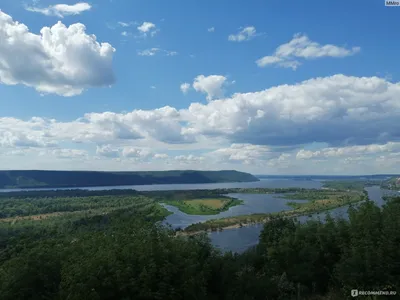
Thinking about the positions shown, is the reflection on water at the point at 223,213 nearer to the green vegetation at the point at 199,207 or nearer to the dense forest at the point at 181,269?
the green vegetation at the point at 199,207

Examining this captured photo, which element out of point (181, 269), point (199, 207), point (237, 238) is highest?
point (181, 269)

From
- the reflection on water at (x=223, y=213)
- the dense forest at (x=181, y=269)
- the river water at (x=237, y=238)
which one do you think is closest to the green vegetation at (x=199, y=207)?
the reflection on water at (x=223, y=213)

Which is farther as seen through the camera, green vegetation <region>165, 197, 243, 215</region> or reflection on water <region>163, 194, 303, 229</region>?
green vegetation <region>165, 197, 243, 215</region>

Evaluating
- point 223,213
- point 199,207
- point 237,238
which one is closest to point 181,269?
point 237,238

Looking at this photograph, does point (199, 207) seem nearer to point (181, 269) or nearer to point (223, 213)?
point (223, 213)

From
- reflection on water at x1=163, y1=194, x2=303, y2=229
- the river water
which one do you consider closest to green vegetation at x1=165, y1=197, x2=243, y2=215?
reflection on water at x1=163, y1=194, x2=303, y2=229

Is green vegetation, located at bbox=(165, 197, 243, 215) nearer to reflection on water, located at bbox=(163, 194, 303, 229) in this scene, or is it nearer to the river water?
reflection on water, located at bbox=(163, 194, 303, 229)

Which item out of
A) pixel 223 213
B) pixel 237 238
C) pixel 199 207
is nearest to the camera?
pixel 237 238

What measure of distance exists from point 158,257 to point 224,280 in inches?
166

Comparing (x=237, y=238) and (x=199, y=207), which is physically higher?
(x=237, y=238)

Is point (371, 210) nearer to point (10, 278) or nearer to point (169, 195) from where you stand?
point (10, 278)

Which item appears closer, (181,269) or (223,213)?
(181,269)

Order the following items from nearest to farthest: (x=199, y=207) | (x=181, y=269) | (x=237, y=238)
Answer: (x=181, y=269)
(x=237, y=238)
(x=199, y=207)

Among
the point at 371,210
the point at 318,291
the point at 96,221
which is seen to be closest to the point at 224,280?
the point at 318,291
